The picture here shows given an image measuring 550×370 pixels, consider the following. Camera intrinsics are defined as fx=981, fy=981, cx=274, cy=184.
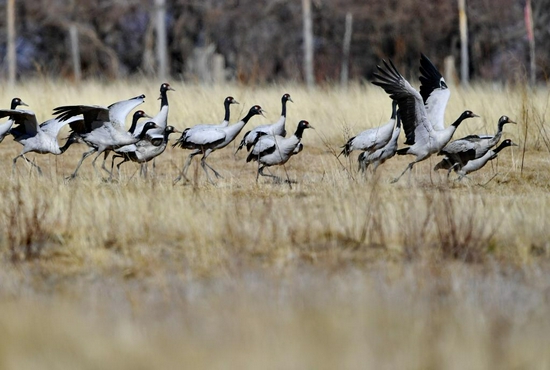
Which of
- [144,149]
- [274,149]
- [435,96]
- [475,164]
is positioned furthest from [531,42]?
[144,149]

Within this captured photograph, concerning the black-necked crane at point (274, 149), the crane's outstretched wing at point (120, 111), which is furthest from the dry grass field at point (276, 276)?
the crane's outstretched wing at point (120, 111)

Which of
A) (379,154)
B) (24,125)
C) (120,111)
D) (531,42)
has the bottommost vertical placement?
(379,154)

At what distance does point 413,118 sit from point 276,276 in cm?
482

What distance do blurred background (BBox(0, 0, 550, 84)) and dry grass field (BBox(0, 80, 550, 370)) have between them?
24.3 meters

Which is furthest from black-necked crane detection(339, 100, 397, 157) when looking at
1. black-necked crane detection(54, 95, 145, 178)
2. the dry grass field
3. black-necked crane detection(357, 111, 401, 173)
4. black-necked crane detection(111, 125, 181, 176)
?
black-necked crane detection(54, 95, 145, 178)

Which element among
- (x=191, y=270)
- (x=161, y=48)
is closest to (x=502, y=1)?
(x=161, y=48)

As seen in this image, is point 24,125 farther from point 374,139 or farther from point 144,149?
point 374,139

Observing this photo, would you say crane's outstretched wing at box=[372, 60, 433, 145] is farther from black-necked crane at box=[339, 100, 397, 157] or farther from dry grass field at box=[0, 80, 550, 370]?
dry grass field at box=[0, 80, 550, 370]

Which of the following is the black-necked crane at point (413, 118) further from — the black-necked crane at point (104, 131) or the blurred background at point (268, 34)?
the blurred background at point (268, 34)

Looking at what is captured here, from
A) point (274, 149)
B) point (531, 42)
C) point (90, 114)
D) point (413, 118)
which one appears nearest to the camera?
point (413, 118)

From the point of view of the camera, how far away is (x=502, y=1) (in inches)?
1405

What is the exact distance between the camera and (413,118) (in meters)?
10.9

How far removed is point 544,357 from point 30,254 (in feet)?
13.1

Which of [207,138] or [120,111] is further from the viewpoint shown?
[207,138]
